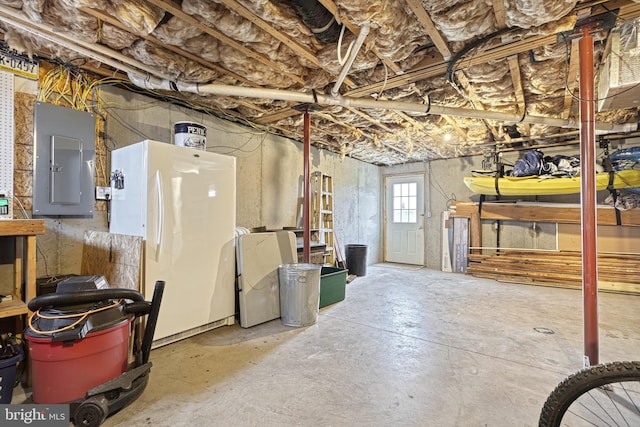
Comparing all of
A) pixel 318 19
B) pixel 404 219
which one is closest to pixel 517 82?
pixel 318 19

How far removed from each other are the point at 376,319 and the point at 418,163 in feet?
15.5

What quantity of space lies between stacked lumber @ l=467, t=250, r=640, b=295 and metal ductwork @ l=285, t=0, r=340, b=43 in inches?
196

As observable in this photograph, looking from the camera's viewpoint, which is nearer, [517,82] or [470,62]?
[470,62]

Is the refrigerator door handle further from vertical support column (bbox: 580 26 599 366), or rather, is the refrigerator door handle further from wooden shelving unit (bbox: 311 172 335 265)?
vertical support column (bbox: 580 26 599 366)

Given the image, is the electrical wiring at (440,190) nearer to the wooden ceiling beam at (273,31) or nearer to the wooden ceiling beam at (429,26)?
the wooden ceiling beam at (429,26)

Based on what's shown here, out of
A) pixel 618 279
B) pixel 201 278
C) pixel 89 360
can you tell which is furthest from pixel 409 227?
pixel 89 360

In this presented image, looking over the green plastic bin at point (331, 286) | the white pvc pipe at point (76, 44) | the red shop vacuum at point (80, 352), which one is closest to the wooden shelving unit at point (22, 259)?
the red shop vacuum at point (80, 352)

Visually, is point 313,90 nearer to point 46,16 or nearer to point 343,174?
point 46,16

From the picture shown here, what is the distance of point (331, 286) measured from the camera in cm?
374

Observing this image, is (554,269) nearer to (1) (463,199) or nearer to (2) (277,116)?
(1) (463,199)

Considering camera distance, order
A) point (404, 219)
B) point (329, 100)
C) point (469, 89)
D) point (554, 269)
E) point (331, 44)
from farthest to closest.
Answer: point (404, 219), point (554, 269), point (469, 89), point (329, 100), point (331, 44)

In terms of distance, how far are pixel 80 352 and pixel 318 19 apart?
251cm

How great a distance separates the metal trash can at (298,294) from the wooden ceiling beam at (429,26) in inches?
88.5

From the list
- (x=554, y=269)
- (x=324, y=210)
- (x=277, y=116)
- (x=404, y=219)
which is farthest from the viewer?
(x=404, y=219)
